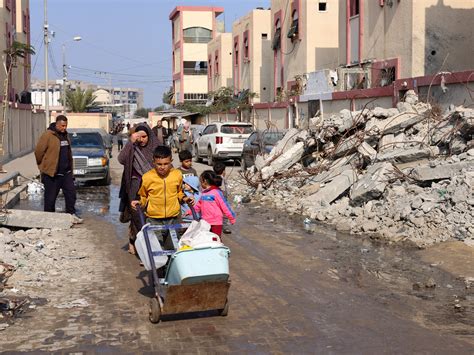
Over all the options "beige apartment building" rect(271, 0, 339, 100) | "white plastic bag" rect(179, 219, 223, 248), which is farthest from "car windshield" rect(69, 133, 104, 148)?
"beige apartment building" rect(271, 0, 339, 100)

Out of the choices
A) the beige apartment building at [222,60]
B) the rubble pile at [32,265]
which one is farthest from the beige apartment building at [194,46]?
the rubble pile at [32,265]

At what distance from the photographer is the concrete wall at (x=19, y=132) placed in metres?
30.0

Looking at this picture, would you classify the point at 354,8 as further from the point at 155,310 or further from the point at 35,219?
the point at 155,310

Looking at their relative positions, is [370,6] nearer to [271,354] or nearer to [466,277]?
[466,277]

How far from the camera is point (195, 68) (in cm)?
7975

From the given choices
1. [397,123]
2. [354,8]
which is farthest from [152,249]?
[354,8]

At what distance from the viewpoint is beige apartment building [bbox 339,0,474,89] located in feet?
78.4

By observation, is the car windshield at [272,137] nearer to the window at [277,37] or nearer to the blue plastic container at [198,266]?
the blue plastic container at [198,266]

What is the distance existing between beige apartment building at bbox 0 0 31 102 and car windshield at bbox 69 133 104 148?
13179 millimetres

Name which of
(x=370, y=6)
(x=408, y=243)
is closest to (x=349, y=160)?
(x=408, y=243)

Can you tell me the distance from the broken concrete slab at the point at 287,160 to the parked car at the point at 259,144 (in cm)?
322

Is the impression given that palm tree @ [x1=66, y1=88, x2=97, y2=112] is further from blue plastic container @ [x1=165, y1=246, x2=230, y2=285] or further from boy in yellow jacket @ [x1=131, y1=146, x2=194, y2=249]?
blue plastic container @ [x1=165, y1=246, x2=230, y2=285]

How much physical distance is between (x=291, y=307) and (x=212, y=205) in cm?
177

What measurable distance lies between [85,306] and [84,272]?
1663 millimetres
